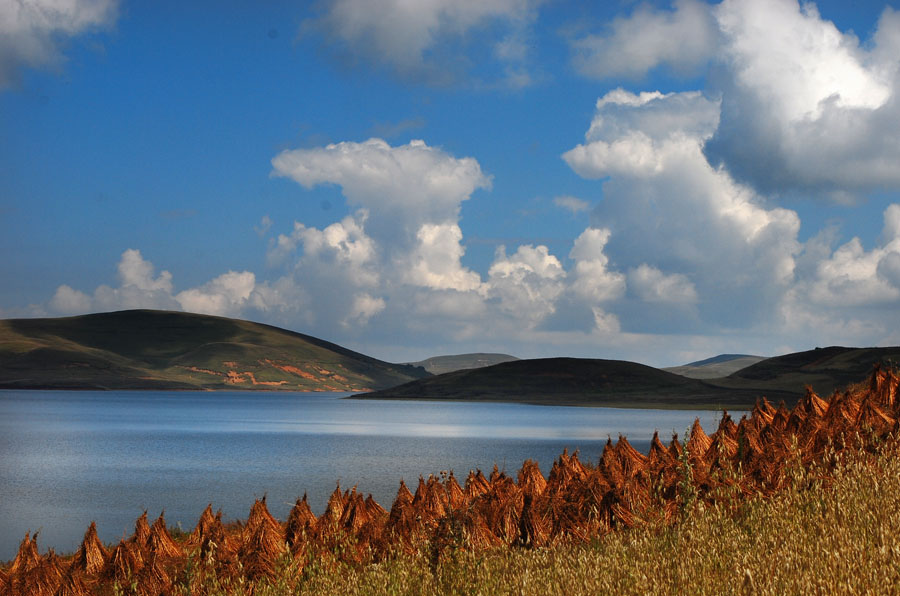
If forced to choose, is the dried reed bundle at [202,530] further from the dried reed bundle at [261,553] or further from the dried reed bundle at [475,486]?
the dried reed bundle at [475,486]

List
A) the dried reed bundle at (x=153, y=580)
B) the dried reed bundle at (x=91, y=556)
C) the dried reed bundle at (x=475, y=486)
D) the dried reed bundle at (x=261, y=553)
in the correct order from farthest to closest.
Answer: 1. the dried reed bundle at (x=475, y=486)
2. the dried reed bundle at (x=91, y=556)
3. the dried reed bundle at (x=153, y=580)
4. the dried reed bundle at (x=261, y=553)

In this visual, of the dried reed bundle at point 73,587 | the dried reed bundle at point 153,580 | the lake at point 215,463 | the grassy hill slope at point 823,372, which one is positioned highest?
the grassy hill slope at point 823,372

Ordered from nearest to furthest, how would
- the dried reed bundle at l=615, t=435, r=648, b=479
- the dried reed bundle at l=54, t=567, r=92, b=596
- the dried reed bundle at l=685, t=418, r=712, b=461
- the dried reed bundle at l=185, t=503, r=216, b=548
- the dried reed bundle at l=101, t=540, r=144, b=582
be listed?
the dried reed bundle at l=54, t=567, r=92, b=596 < the dried reed bundle at l=101, t=540, r=144, b=582 < the dried reed bundle at l=185, t=503, r=216, b=548 < the dried reed bundle at l=615, t=435, r=648, b=479 < the dried reed bundle at l=685, t=418, r=712, b=461

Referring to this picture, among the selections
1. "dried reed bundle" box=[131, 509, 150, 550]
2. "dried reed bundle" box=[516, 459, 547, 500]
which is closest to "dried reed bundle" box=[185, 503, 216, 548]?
"dried reed bundle" box=[131, 509, 150, 550]

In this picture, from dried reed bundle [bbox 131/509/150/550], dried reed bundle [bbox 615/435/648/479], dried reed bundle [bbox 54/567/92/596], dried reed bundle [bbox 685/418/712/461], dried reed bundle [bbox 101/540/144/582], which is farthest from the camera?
dried reed bundle [bbox 685/418/712/461]

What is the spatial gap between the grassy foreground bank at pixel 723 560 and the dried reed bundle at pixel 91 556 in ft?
10.7

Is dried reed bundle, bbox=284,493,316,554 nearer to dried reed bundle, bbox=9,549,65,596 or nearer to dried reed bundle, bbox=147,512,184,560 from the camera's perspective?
dried reed bundle, bbox=147,512,184,560

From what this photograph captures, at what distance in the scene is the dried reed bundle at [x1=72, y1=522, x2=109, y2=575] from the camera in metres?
12.7

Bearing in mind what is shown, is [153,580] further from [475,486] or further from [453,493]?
[475,486]

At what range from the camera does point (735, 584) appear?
21.5 ft

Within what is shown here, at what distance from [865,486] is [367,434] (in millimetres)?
84764

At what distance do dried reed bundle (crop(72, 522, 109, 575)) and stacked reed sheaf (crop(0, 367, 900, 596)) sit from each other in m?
0.02

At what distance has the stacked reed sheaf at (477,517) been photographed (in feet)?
36.7

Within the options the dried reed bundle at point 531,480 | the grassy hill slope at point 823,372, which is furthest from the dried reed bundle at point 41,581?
the grassy hill slope at point 823,372
